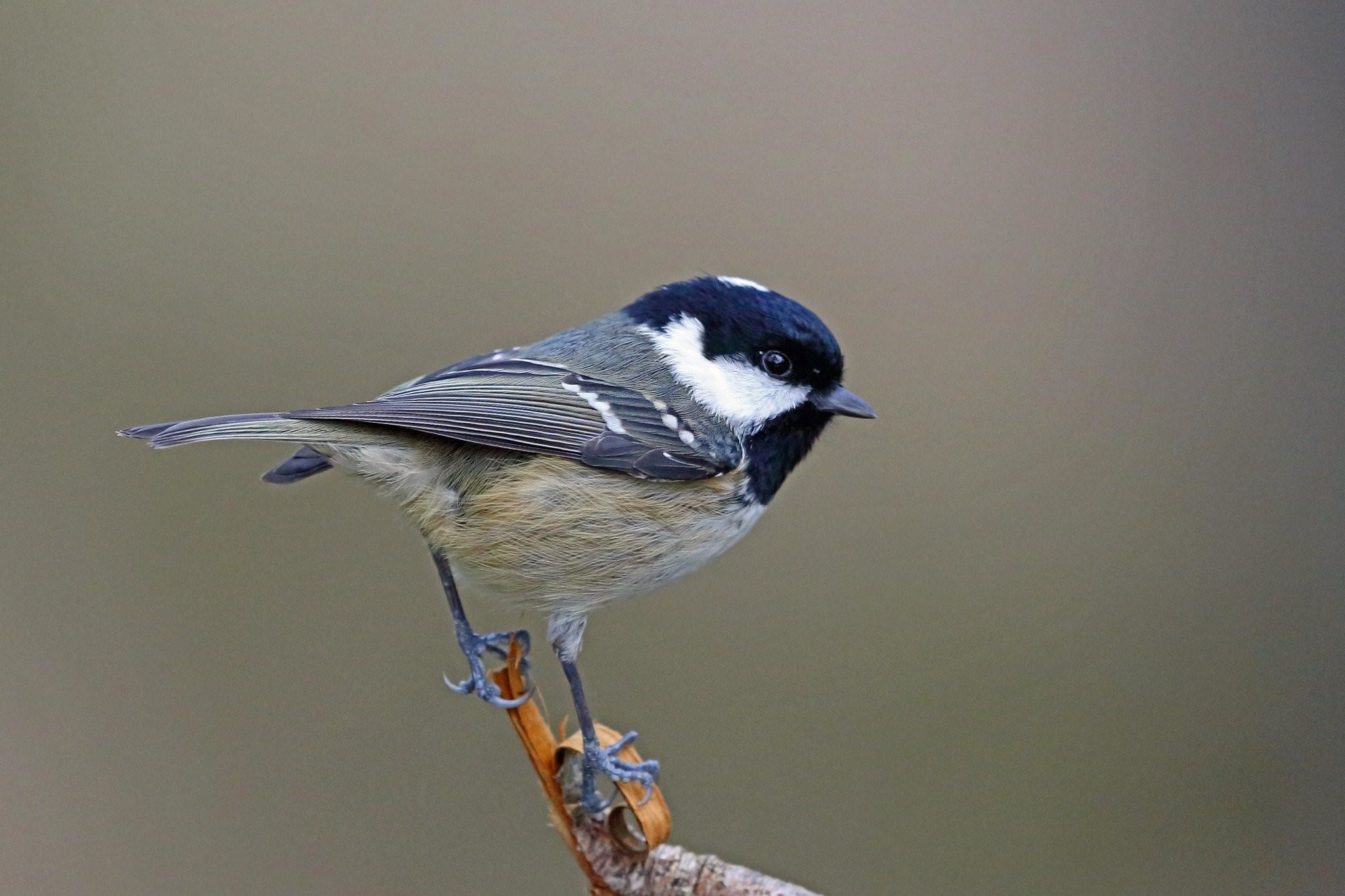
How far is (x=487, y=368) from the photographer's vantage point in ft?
7.06

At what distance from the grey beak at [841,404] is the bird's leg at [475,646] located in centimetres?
66

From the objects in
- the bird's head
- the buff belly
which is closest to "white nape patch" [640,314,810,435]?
the bird's head

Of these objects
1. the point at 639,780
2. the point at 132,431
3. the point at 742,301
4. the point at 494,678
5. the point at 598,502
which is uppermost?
the point at 742,301

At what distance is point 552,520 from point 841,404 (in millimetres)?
551

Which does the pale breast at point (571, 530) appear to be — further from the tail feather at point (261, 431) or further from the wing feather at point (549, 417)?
the tail feather at point (261, 431)

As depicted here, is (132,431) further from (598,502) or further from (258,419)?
(598,502)

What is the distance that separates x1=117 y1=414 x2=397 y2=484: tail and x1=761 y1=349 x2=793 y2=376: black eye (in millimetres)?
660

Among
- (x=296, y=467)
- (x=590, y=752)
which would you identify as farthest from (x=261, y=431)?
(x=590, y=752)

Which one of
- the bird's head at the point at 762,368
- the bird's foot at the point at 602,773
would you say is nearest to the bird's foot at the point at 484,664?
the bird's foot at the point at 602,773

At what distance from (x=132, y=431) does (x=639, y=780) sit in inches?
37.9

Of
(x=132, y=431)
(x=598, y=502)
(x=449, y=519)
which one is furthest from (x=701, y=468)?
(x=132, y=431)

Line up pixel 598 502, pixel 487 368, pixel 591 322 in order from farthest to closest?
pixel 591 322 → pixel 487 368 → pixel 598 502

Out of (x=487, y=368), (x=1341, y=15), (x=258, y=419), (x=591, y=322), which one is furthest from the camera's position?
(x=1341, y=15)

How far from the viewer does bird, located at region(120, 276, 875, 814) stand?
1955 millimetres
